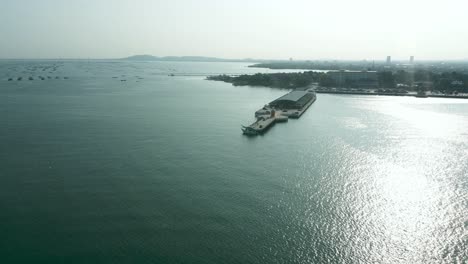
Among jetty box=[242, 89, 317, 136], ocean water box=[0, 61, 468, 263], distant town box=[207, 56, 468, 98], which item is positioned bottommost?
ocean water box=[0, 61, 468, 263]

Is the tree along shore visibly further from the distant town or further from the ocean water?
the ocean water

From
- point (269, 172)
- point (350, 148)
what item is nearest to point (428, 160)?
point (350, 148)

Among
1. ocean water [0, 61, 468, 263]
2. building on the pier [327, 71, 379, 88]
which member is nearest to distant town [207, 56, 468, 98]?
building on the pier [327, 71, 379, 88]

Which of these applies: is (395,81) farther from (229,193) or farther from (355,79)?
(229,193)

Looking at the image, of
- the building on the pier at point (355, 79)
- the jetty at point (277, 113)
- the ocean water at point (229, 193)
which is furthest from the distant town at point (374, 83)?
the ocean water at point (229, 193)

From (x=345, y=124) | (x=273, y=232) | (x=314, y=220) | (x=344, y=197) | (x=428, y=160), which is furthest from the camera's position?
(x=345, y=124)

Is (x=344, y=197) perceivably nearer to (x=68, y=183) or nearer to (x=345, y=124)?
(x=68, y=183)

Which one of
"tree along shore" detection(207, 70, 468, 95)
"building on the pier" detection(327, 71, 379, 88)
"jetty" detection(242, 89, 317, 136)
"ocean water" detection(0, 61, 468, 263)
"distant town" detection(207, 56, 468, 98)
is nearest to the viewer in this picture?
"ocean water" detection(0, 61, 468, 263)
